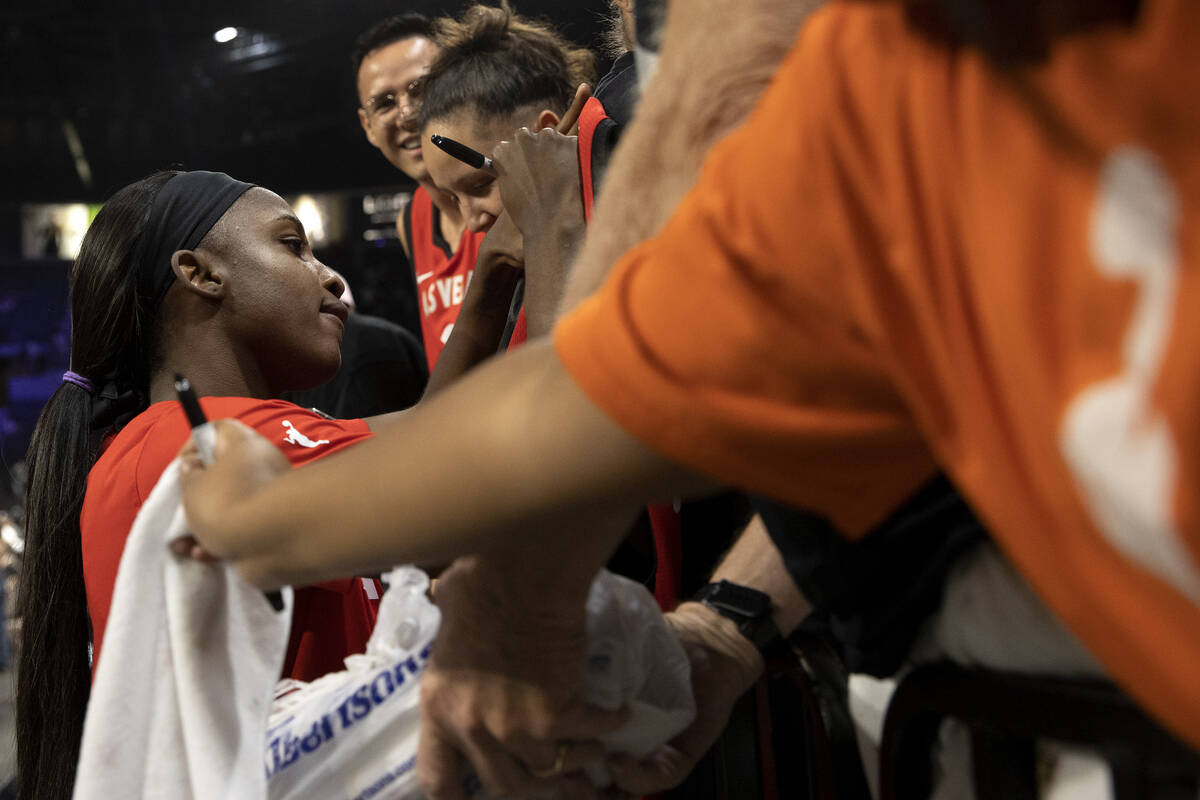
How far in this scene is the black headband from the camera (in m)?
1.39

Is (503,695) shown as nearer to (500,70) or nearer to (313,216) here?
(500,70)

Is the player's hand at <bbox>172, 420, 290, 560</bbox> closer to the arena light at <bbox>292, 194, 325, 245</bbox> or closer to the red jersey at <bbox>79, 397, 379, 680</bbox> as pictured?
the red jersey at <bbox>79, 397, 379, 680</bbox>

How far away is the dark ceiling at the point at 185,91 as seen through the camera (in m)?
5.54

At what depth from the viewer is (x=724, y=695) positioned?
2.48 feet

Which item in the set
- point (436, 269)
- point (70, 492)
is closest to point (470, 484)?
point (70, 492)

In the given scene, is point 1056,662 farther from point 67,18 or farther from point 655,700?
point 67,18

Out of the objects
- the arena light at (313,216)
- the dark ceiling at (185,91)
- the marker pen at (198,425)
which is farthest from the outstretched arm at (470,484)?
the arena light at (313,216)

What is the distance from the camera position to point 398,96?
283 cm

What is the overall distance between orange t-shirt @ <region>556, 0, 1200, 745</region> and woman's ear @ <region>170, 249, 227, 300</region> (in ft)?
3.61

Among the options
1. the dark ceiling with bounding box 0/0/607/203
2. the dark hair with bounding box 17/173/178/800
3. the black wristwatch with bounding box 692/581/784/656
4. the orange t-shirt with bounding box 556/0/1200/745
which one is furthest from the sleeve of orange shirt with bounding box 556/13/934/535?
the dark ceiling with bounding box 0/0/607/203

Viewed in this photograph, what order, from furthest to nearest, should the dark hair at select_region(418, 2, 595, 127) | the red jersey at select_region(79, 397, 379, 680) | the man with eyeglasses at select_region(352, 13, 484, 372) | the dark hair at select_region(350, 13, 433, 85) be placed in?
the dark hair at select_region(350, 13, 433, 85)
the man with eyeglasses at select_region(352, 13, 484, 372)
the dark hair at select_region(418, 2, 595, 127)
the red jersey at select_region(79, 397, 379, 680)

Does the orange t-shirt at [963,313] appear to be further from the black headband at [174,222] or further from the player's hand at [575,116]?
the black headband at [174,222]

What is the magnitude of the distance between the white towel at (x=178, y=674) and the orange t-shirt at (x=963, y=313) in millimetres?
418

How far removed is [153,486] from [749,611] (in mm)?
731
